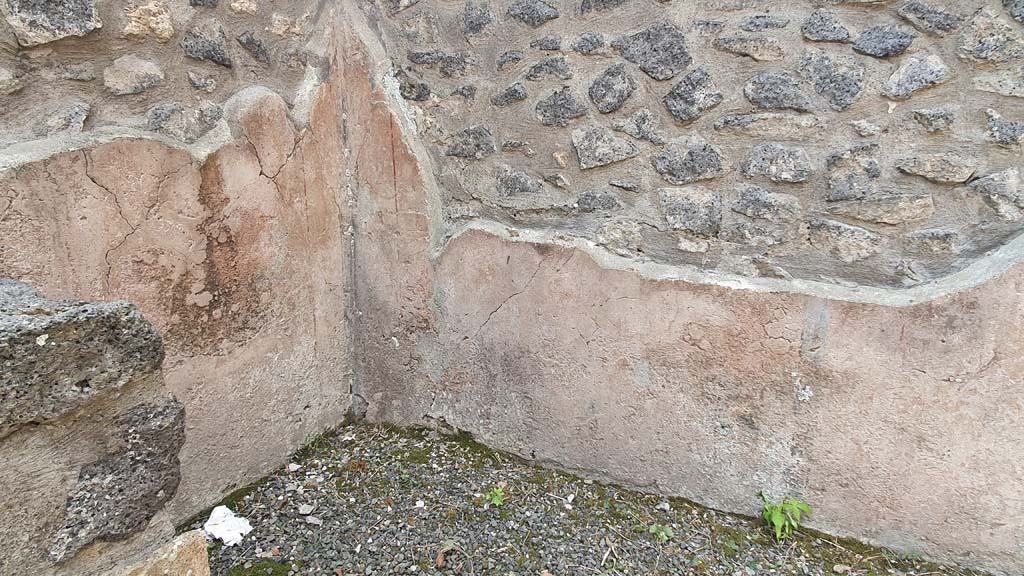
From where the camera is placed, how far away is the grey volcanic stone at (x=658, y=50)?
1854 millimetres

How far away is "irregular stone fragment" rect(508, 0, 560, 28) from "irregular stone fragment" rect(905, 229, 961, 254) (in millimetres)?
1244

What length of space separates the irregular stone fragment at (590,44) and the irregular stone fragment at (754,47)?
1.16 ft

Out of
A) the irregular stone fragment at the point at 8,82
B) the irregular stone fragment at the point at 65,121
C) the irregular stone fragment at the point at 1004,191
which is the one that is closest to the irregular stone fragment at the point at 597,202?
the irregular stone fragment at the point at 1004,191

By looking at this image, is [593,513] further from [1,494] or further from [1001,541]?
[1,494]

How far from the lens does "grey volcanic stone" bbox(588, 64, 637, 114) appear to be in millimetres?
1936

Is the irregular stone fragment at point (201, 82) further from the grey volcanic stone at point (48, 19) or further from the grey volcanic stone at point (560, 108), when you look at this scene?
the grey volcanic stone at point (560, 108)

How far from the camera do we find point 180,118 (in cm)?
180

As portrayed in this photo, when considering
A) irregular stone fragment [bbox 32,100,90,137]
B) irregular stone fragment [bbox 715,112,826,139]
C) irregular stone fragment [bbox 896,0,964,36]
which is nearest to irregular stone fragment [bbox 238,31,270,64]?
irregular stone fragment [bbox 32,100,90,137]

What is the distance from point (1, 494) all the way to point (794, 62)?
6.50ft

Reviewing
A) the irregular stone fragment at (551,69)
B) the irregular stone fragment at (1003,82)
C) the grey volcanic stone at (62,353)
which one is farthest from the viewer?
the irregular stone fragment at (551,69)

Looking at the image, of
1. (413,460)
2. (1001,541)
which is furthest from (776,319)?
(413,460)

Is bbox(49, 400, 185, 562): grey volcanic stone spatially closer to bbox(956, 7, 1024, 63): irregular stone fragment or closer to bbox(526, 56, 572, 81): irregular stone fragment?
bbox(526, 56, 572, 81): irregular stone fragment

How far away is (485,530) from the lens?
1.99 m

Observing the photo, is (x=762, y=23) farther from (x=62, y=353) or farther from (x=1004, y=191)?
(x=62, y=353)
